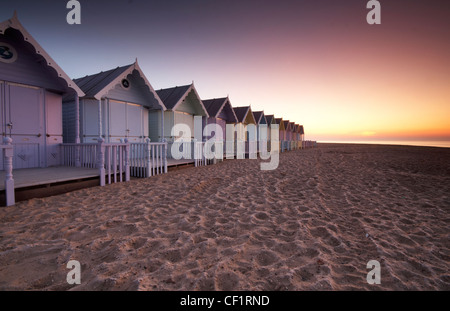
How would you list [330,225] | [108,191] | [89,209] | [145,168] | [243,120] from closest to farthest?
[330,225], [89,209], [108,191], [145,168], [243,120]

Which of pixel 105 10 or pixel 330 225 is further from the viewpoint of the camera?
pixel 105 10

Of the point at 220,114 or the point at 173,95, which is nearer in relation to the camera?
the point at 173,95

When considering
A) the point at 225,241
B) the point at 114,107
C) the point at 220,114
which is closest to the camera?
the point at 225,241

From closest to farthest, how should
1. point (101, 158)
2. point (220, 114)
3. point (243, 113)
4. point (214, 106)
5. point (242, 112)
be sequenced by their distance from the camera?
point (101, 158) → point (214, 106) → point (220, 114) → point (243, 113) → point (242, 112)

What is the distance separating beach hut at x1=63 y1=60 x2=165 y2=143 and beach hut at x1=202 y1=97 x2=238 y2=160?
16.2 ft

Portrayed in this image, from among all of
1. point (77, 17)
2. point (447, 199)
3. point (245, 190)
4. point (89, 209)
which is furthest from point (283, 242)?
point (77, 17)

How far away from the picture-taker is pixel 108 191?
5.70 meters

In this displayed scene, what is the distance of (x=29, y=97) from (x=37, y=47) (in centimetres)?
180

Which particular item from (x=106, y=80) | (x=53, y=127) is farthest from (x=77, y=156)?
(x=106, y=80)

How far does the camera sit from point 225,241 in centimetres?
294

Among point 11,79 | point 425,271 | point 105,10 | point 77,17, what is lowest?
point 425,271

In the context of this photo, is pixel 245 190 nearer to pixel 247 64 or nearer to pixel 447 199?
pixel 447 199

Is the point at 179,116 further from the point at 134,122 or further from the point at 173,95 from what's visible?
the point at 134,122
